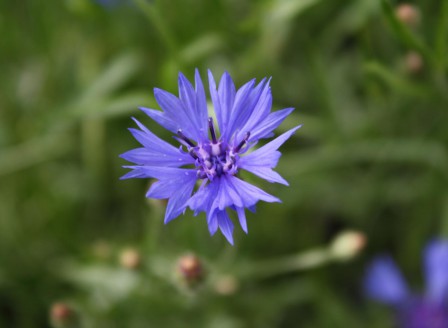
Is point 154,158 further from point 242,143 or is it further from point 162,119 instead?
point 242,143

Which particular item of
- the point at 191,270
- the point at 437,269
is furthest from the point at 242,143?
the point at 437,269

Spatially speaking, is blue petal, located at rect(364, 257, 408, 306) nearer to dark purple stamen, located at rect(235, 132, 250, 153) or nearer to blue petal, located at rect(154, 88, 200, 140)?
dark purple stamen, located at rect(235, 132, 250, 153)

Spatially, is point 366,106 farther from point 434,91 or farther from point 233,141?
point 233,141

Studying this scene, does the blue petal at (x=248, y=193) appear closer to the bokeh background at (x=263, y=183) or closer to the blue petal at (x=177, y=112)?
the blue petal at (x=177, y=112)

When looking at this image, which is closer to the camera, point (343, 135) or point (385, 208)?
point (343, 135)

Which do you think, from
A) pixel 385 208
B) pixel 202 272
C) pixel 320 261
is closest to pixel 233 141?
pixel 202 272

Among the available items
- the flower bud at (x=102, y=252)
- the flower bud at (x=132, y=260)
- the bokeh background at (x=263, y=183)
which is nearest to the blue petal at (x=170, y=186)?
the flower bud at (x=132, y=260)

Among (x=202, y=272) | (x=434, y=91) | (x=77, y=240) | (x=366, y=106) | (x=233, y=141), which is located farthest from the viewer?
(x=366, y=106)
